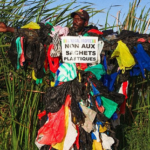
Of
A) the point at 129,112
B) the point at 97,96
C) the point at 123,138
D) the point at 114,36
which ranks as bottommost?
the point at 123,138

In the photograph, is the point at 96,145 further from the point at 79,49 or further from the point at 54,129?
the point at 79,49

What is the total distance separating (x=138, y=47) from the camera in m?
2.75

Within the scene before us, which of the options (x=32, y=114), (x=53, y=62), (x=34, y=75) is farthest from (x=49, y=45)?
(x=32, y=114)

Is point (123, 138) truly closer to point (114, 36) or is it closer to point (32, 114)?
point (32, 114)

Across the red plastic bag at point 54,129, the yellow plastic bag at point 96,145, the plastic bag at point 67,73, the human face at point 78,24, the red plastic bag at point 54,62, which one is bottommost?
the yellow plastic bag at point 96,145

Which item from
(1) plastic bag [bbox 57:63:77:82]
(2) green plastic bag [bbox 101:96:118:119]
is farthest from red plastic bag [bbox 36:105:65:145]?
(2) green plastic bag [bbox 101:96:118:119]

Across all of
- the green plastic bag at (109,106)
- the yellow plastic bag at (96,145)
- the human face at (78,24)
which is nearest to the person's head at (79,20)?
the human face at (78,24)

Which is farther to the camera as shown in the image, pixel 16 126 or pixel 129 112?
pixel 129 112

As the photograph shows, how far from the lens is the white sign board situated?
103 inches

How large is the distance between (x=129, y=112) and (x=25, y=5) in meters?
1.60

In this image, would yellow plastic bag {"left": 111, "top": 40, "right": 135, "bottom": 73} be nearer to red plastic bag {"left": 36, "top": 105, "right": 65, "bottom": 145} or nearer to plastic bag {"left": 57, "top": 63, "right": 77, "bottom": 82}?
plastic bag {"left": 57, "top": 63, "right": 77, "bottom": 82}

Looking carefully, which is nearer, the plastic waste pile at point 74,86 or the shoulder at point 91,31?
the plastic waste pile at point 74,86

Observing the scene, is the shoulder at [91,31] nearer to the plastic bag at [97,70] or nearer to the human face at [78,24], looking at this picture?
the human face at [78,24]

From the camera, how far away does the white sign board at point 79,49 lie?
2619 mm
